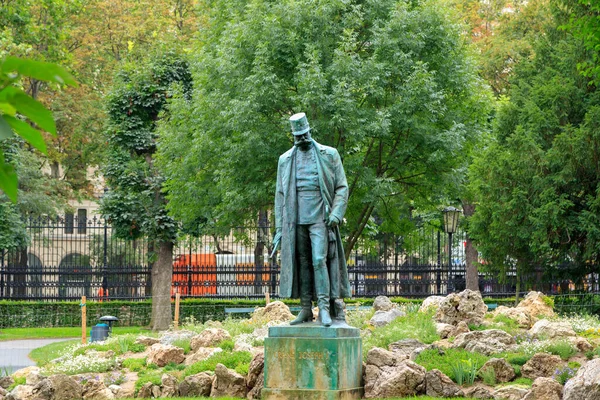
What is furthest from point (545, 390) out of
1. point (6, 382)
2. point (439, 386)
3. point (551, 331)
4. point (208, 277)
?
point (208, 277)

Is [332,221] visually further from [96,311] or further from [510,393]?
[96,311]

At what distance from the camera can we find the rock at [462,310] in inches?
569

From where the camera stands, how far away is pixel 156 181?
26016 mm

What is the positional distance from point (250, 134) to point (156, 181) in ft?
22.3

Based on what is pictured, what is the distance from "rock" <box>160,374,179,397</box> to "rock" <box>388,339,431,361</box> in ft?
9.64

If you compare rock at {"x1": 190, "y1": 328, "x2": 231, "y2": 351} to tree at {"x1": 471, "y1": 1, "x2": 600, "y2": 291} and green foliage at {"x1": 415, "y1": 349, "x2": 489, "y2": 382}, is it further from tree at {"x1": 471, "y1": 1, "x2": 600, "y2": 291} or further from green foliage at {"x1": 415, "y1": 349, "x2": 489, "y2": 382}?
tree at {"x1": 471, "y1": 1, "x2": 600, "y2": 291}

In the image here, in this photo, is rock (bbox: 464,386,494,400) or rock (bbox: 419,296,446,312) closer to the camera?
rock (bbox: 464,386,494,400)

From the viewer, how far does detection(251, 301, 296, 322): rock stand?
1612 centimetres

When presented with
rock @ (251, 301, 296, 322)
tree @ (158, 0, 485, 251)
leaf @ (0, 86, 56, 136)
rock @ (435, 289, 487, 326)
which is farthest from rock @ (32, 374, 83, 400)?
leaf @ (0, 86, 56, 136)

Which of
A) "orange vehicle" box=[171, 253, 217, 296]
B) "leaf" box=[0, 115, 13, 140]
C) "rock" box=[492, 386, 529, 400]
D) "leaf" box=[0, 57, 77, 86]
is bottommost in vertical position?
"rock" box=[492, 386, 529, 400]

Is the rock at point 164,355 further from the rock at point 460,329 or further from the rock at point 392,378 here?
the rock at point 460,329

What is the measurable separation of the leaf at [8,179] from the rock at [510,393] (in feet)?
28.8

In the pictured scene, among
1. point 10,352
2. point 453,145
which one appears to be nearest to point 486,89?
point 453,145

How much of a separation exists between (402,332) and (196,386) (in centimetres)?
337
